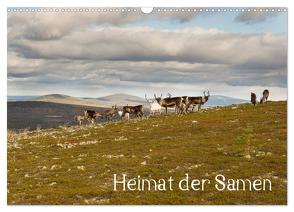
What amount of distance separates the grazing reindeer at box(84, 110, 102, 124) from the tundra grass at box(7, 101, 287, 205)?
3.46 m

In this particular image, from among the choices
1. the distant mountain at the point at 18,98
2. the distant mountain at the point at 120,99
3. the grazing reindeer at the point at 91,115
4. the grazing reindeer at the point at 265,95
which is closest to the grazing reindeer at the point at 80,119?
the grazing reindeer at the point at 91,115

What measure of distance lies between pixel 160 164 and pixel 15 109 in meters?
7.13

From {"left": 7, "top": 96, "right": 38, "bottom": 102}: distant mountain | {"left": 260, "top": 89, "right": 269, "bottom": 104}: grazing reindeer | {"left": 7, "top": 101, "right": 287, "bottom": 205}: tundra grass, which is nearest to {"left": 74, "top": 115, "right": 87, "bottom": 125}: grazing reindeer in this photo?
{"left": 7, "top": 101, "right": 287, "bottom": 205}: tundra grass

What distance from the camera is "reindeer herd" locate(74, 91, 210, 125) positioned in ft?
92.9

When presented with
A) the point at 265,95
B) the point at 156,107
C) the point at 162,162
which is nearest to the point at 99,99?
the point at 162,162

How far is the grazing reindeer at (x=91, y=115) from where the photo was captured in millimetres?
34050

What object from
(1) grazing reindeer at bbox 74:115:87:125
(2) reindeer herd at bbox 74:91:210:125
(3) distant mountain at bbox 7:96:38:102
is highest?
(3) distant mountain at bbox 7:96:38:102

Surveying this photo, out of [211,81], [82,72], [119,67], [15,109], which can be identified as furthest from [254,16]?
[15,109]

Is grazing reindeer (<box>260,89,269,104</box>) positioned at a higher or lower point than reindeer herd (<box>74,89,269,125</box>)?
higher

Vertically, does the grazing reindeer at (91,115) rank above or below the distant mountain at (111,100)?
below

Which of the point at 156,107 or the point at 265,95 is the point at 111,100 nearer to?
the point at 156,107

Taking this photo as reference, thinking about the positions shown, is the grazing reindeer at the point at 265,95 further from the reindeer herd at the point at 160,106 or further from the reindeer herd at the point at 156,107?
the reindeer herd at the point at 156,107

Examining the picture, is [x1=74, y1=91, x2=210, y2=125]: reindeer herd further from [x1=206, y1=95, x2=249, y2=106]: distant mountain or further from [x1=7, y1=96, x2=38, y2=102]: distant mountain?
[x1=7, y1=96, x2=38, y2=102]: distant mountain
